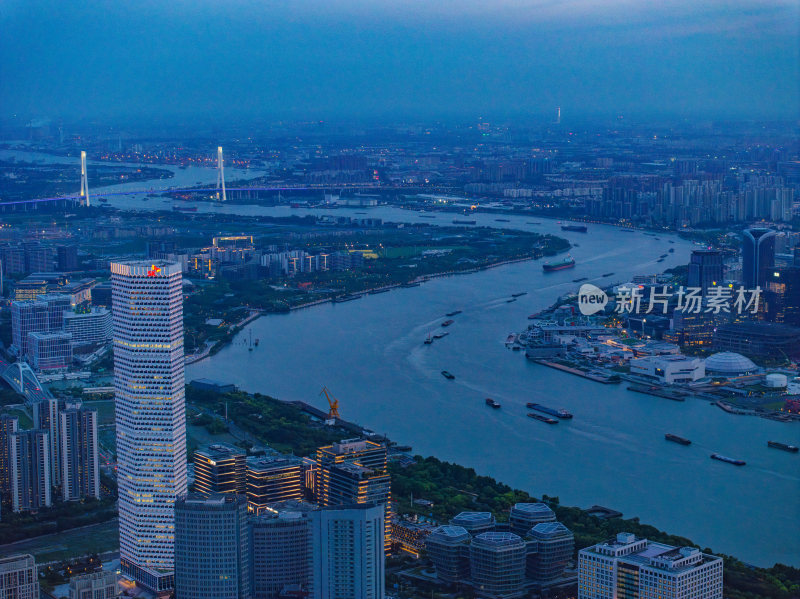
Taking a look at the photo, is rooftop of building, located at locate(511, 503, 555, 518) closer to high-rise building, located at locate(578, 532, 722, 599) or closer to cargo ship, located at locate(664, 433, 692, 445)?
high-rise building, located at locate(578, 532, 722, 599)

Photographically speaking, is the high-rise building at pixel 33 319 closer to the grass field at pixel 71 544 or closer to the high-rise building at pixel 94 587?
the grass field at pixel 71 544

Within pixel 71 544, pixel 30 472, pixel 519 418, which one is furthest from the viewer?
pixel 519 418

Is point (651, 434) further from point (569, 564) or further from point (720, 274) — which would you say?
point (720, 274)

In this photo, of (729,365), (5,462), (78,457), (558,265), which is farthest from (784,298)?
(5,462)

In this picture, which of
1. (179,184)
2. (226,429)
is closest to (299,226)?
(179,184)

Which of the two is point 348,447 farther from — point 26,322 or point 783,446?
point 26,322

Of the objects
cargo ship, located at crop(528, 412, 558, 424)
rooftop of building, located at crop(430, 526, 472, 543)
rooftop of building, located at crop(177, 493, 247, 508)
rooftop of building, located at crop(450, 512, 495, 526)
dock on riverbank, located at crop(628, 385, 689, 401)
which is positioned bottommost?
dock on riverbank, located at crop(628, 385, 689, 401)

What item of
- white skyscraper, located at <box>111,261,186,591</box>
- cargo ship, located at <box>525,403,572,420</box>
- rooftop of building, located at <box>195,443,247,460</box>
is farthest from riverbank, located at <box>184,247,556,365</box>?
white skyscraper, located at <box>111,261,186,591</box>
